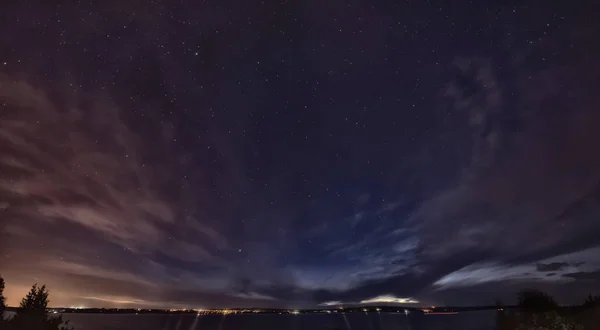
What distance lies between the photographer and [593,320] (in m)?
39.4

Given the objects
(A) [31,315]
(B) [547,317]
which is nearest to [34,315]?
(A) [31,315]

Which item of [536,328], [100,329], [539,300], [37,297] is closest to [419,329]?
[539,300]

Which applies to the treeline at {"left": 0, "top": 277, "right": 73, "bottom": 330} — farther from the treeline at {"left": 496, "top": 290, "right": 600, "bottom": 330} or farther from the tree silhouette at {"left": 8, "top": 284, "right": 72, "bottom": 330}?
the treeline at {"left": 496, "top": 290, "right": 600, "bottom": 330}

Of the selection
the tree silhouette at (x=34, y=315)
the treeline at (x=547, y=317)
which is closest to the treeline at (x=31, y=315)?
the tree silhouette at (x=34, y=315)

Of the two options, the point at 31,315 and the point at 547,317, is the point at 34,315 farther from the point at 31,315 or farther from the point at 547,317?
the point at 547,317

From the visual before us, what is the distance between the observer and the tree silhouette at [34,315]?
2778 cm

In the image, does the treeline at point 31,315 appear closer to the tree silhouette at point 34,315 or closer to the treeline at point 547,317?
the tree silhouette at point 34,315

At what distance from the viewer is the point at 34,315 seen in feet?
98.8

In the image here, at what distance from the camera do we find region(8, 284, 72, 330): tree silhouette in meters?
27.8

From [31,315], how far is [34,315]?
410mm

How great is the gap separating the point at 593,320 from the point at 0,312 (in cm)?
5921

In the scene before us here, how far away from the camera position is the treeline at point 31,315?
89.9 feet

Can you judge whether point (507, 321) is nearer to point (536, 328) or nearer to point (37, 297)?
point (536, 328)

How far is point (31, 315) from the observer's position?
29.7 m
